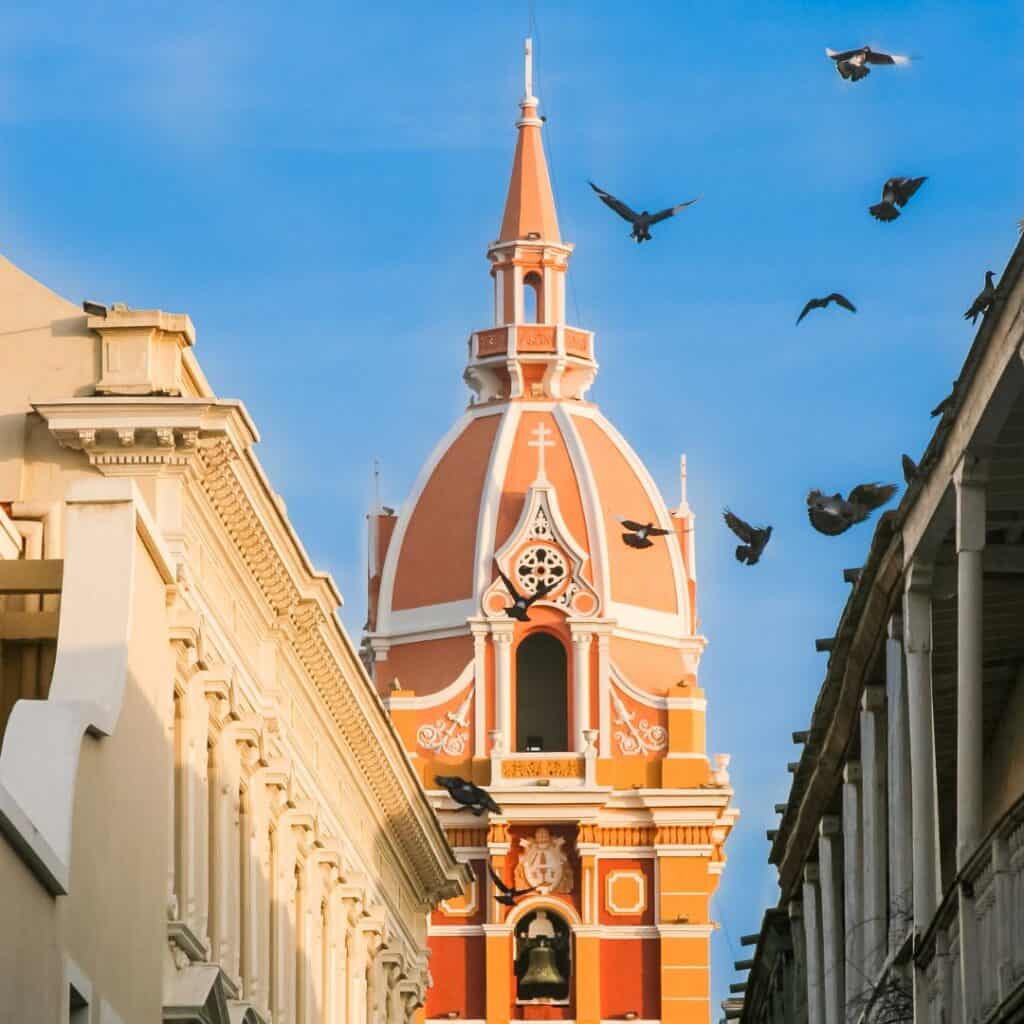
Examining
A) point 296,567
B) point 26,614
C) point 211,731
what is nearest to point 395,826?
point 296,567

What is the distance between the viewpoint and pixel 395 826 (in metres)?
52.1

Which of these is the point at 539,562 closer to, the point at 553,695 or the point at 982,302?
the point at 553,695

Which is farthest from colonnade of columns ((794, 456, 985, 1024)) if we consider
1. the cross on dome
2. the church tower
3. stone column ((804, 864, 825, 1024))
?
the cross on dome

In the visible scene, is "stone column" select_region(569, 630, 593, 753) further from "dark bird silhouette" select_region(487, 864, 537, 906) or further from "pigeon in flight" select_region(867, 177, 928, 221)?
"pigeon in flight" select_region(867, 177, 928, 221)

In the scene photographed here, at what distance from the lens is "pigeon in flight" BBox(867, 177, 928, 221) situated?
30.2 metres

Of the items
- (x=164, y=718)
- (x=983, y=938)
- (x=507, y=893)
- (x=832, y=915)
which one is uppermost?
(x=507, y=893)

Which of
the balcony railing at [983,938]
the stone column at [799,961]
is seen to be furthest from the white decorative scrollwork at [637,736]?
the balcony railing at [983,938]

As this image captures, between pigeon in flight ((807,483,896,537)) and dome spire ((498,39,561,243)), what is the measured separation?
5429 cm

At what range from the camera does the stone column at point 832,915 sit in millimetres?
31031

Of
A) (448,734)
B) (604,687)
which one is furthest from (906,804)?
(604,687)

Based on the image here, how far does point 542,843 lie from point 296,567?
120 feet

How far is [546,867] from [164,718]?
46.5m

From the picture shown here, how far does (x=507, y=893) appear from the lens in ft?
237

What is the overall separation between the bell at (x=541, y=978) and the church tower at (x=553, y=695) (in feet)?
0.14
